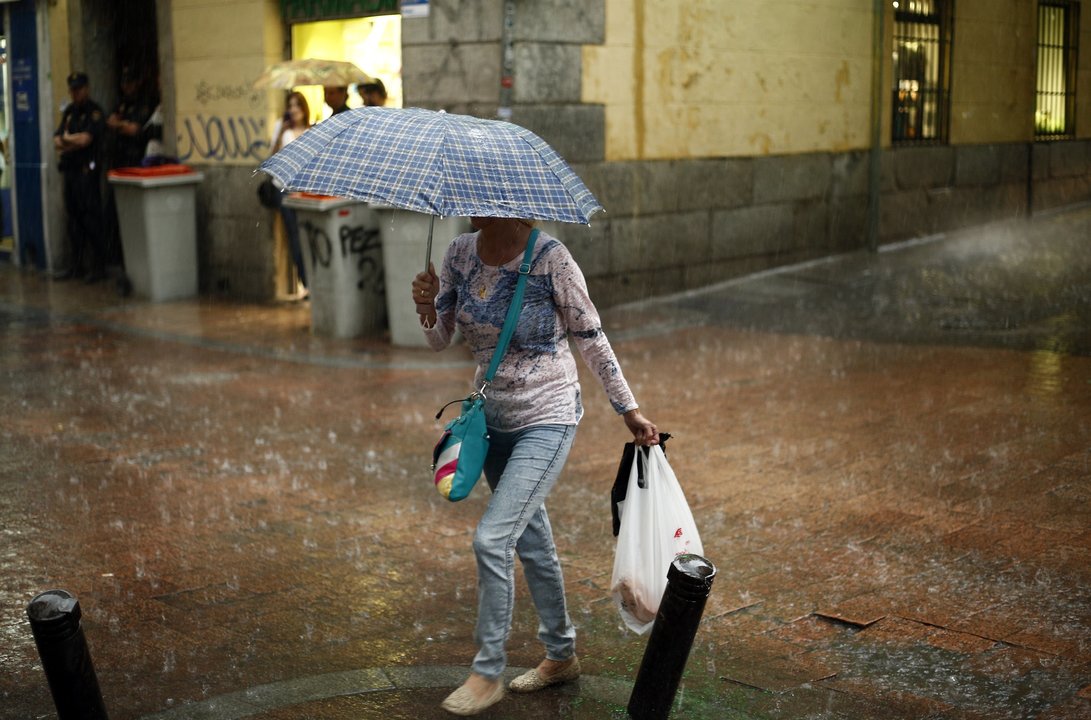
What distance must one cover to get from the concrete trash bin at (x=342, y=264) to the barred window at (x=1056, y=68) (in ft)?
33.6

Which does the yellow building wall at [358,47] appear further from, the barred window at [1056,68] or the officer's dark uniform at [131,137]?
the barred window at [1056,68]

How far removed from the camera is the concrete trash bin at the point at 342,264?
11.2 meters

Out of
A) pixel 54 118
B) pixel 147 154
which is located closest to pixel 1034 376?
pixel 147 154

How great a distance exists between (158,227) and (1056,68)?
1173 cm

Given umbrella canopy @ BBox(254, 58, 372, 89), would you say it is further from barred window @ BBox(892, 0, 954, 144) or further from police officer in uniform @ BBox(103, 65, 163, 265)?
barred window @ BBox(892, 0, 954, 144)

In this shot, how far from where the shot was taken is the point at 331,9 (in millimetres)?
12945

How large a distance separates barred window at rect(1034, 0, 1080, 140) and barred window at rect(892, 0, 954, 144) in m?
2.31

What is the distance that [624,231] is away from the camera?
12469mm

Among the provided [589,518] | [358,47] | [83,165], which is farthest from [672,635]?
[83,165]

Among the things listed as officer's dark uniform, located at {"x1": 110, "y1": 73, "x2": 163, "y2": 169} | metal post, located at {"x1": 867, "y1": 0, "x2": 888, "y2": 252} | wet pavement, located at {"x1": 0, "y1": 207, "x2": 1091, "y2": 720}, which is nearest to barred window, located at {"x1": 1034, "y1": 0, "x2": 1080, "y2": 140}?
metal post, located at {"x1": 867, "y1": 0, "x2": 888, "y2": 252}

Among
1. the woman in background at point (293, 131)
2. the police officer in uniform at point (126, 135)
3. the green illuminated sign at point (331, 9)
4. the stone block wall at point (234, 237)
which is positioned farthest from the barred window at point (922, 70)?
the police officer in uniform at point (126, 135)

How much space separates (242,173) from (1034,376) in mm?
8042

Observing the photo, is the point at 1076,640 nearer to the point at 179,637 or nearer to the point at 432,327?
the point at 432,327

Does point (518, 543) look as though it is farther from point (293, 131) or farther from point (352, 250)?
point (293, 131)
